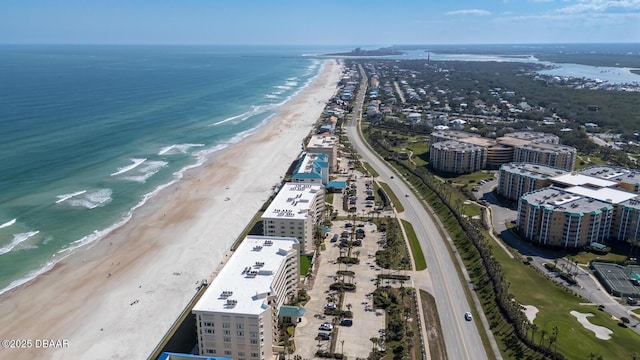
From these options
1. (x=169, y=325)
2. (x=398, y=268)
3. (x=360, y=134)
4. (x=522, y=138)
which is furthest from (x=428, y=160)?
(x=169, y=325)

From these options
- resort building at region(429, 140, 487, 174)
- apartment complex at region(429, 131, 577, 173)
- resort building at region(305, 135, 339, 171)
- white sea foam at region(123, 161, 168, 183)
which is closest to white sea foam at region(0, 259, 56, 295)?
white sea foam at region(123, 161, 168, 183)

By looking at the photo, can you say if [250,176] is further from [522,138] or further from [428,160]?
[522,138]

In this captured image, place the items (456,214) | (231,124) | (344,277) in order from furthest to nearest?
(231,124) → (456,214) → (344,277)

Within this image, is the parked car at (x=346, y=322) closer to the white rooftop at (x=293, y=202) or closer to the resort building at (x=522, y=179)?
the white rooftop at (x=293, y=202)

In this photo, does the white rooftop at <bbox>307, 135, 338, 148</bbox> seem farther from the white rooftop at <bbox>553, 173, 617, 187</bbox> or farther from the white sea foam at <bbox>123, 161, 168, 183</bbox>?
the white rooftop at <bbox>553, 173, 617, 187</bbox>

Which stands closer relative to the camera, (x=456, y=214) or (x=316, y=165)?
(x=456, y=214)

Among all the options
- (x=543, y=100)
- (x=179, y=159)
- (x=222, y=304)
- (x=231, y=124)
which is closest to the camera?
(x=222, y=304)
